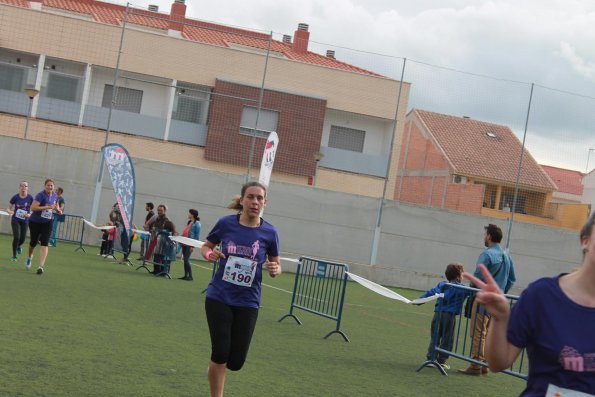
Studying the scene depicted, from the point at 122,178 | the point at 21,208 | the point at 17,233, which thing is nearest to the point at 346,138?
the point at 122,178

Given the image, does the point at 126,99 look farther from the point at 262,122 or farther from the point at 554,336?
the point at 554,336

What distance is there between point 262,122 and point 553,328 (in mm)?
34902

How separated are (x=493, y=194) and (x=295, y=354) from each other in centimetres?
2057

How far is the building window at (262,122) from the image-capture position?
3603 cm

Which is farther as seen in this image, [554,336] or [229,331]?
[229,331]

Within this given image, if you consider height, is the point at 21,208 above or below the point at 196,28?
below

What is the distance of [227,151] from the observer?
1487 inches

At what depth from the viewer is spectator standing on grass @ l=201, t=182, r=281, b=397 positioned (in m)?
7.21

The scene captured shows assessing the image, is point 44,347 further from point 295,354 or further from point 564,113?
point 564,113

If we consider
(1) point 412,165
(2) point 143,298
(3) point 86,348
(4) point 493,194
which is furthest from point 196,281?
(1) point 412,165

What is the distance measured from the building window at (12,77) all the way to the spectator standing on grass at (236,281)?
30.6 meters

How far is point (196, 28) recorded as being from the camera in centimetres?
3688

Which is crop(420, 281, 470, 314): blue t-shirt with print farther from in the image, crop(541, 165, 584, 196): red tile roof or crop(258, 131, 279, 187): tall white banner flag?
crop(541, 165, 584, 196): red tile roof

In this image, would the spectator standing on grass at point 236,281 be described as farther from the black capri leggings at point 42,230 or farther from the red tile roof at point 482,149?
the red tile roof at point 482,149
